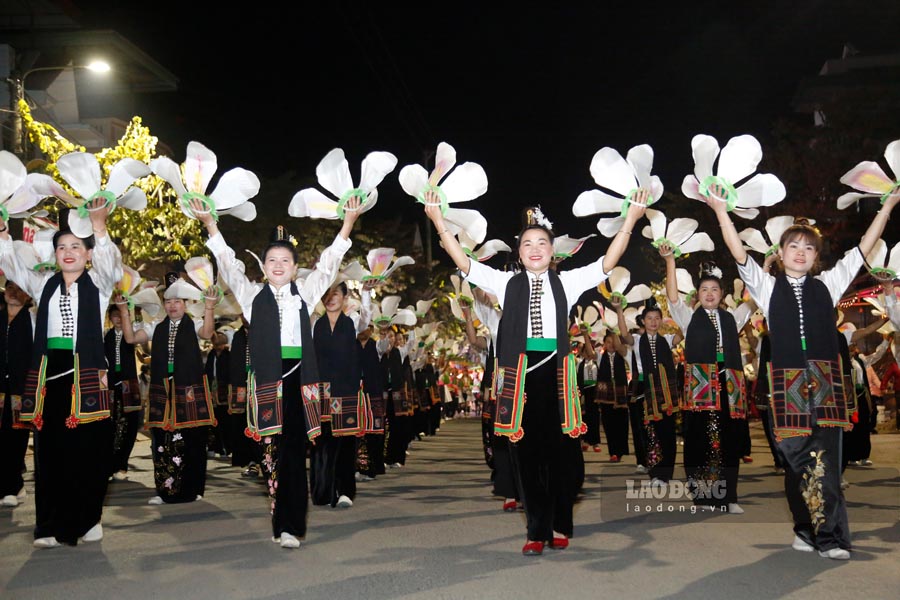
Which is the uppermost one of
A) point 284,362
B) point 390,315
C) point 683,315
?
point 390,315

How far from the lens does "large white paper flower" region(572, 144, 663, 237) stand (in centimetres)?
610

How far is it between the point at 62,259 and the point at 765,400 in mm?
5877

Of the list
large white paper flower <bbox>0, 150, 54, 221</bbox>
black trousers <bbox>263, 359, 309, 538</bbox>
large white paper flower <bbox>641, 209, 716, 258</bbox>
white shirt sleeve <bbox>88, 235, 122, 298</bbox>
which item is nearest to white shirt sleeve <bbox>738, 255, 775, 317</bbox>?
large white paper flower <bbox>641, 209, 716, 258</bbox>

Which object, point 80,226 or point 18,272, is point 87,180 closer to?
point 80,226

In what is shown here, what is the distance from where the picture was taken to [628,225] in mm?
6176

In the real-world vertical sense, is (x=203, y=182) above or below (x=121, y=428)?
above

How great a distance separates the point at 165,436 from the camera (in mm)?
9180

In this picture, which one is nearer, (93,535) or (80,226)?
(80,226)

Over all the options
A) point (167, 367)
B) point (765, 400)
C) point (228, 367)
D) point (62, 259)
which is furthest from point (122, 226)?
point (765, 400)

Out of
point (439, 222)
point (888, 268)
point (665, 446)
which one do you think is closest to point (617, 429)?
point (665, 446)

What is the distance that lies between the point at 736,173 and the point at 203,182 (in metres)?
3.47

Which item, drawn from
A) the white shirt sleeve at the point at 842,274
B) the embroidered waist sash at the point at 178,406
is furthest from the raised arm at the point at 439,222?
the embroidered waist sash at the point at 178,406

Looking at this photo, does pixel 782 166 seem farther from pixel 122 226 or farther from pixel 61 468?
pixel 61 468

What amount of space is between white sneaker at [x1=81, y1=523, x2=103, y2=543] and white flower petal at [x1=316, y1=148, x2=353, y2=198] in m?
2.97
